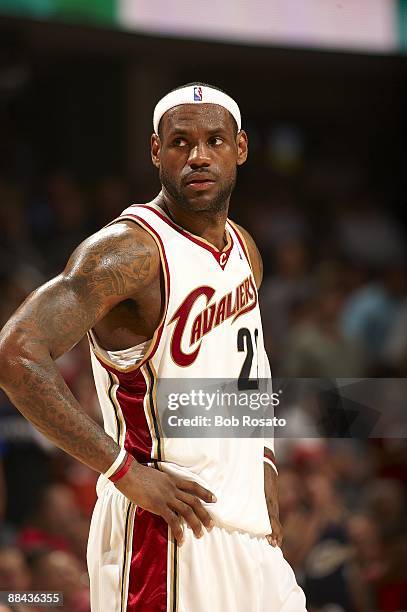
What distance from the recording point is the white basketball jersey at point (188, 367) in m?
3.11

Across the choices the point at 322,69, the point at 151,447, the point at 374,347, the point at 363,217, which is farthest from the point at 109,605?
the point at 363,217

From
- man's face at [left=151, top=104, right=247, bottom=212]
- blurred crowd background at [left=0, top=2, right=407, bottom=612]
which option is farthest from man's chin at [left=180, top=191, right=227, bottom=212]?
blurred crowd background at [left=0, top=2, right=407, bottom=612]

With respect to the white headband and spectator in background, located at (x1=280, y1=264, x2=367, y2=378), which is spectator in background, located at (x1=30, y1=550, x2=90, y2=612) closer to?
the white headband

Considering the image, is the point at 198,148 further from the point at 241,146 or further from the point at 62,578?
the point at 62,578

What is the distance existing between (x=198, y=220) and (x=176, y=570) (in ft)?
3.46

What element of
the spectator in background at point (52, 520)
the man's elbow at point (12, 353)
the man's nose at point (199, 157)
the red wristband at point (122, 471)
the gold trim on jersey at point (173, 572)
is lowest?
the gold trim on jersey at point (173, 572)

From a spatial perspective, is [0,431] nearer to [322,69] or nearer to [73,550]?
[73,550]

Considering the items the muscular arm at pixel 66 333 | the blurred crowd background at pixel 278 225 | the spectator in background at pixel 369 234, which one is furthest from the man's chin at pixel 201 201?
the spectator in background at pixel 369 234

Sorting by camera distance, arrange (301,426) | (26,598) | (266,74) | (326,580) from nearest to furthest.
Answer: (26,598) < (301,426) < (326,580) < (266,74)

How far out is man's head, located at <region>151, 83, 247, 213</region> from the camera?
3.21m

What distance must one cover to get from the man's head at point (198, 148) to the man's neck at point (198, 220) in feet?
0.09

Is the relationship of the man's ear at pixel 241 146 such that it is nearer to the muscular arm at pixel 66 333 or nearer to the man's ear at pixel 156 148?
the man's ear at pixel 156 148

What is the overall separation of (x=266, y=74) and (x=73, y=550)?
17.2 ft

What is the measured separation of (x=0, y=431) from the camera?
5.43 m
